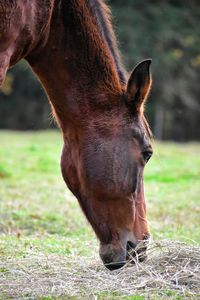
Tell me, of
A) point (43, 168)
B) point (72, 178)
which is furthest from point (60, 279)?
point (43, 168)

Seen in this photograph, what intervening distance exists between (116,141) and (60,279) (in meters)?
0.93

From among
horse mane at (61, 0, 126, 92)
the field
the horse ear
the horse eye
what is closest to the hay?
the field

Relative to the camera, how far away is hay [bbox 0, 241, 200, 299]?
3.68 m

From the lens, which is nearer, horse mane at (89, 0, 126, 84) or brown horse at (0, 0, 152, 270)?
brown horse at (0, 0, 152, 270)

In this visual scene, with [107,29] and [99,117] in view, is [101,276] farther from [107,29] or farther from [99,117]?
[107,29]

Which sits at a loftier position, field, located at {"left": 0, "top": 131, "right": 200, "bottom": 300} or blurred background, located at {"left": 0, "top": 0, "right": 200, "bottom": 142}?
field, located at {"left": 0, "top": 131, "right": 200, "bottom": 300}

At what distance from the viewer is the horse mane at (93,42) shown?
4.07m

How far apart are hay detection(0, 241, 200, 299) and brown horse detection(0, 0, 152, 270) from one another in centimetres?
18

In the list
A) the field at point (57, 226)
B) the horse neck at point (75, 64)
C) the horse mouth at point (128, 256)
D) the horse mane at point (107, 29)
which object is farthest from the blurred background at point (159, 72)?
the horse mouth at point (128, 256)

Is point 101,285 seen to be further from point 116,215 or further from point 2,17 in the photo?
point 2,17

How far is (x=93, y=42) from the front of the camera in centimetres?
413

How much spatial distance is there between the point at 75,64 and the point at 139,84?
42cm

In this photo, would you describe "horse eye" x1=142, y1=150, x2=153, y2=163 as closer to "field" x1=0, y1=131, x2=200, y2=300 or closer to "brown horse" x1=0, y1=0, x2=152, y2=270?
"brown horse" x1=0, y1=0, x2=152, y2=270

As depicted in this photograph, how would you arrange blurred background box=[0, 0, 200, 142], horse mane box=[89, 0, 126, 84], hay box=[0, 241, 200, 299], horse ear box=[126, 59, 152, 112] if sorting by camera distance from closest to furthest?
hay box=[0, 241, 200, 299]
horse ear box=[126, 59, 152, 112]
horse mane box=[89, 0, 126, 84]
blurred background box=[0, 0, 200, 142]
